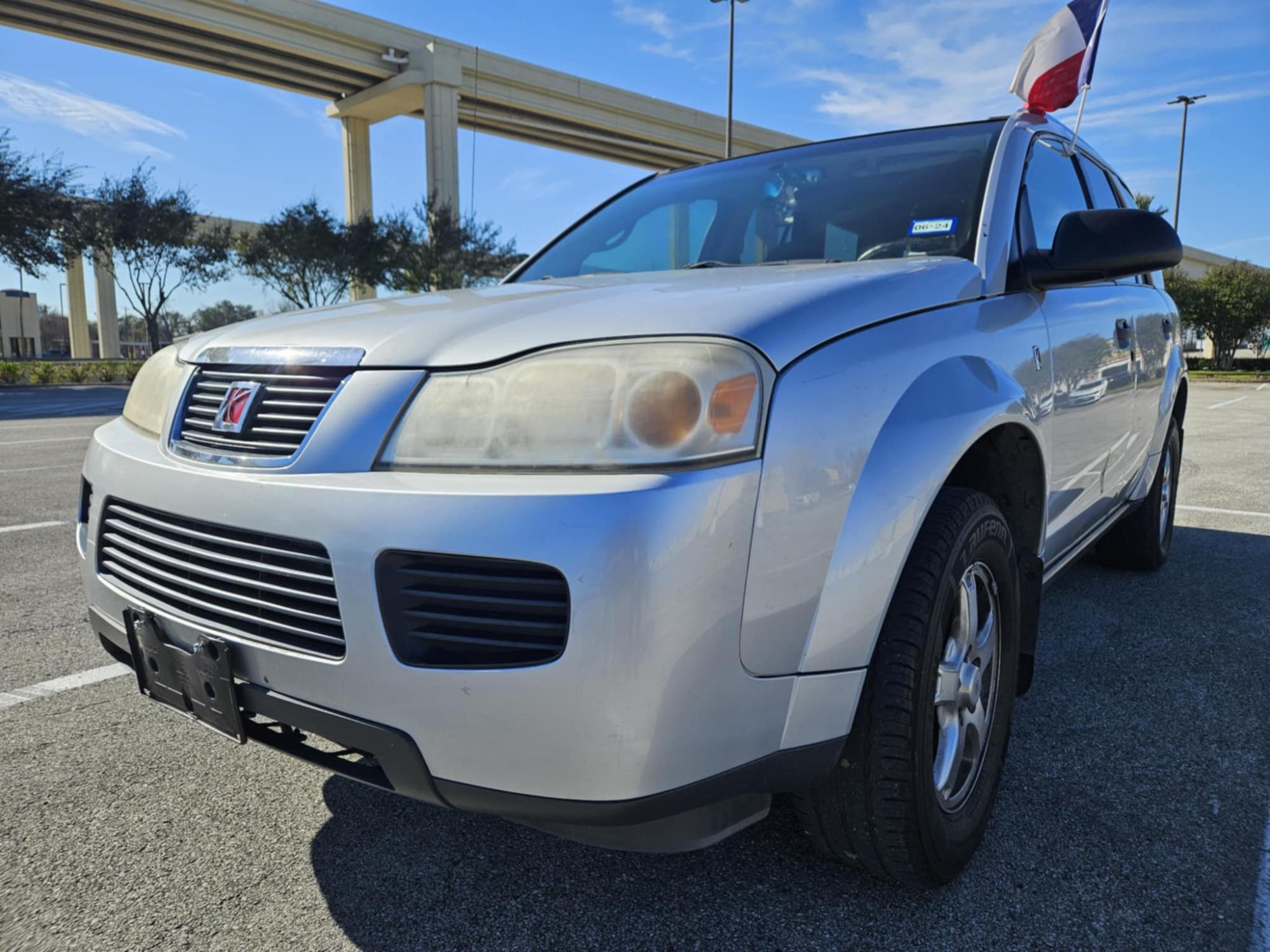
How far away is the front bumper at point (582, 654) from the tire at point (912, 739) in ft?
0.39

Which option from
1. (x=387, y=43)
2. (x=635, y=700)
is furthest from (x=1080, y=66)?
(x=387, y=43)

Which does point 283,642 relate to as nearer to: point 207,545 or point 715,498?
point 207,545

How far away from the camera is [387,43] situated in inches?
1342

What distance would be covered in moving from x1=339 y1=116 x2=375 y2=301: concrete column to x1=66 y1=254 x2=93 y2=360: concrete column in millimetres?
22420

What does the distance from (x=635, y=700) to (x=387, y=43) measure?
3773cm

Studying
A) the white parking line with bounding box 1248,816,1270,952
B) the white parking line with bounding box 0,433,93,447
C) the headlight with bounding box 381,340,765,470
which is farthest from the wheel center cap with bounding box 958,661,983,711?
the white parking line with bounding box 0,433,93,447

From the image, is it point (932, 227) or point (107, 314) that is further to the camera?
point (107, 314)

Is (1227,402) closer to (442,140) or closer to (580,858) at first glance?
(580,858)

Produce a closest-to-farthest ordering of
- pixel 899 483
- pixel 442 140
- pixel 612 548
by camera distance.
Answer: pixel 612 548 → pixel 899 483 → pixel 442 140

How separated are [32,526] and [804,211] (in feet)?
15.3

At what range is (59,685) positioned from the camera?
A: 2.87m

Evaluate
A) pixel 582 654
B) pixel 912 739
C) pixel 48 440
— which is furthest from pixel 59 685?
pixel 48 440

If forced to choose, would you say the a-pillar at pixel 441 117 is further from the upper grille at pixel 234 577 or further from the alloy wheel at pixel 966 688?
the alloy wheel at pixel 966 688

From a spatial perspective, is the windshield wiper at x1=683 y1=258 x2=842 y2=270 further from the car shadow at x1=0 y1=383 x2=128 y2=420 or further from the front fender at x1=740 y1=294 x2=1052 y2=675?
the car shadow at x1=0 y1=383 x2=128 y2=420
